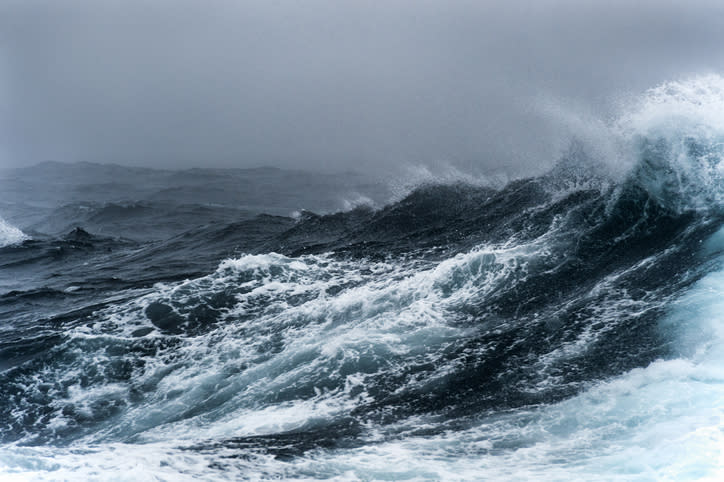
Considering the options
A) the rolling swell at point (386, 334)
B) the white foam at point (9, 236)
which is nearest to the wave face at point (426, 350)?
the rolling swell at point (386, 334)

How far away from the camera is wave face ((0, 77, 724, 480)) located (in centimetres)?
759

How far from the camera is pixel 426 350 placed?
36.6ft

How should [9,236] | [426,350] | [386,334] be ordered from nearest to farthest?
1. [426,350]
2. [386,334]
3. [9,236]

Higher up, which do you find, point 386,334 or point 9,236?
point 9,236

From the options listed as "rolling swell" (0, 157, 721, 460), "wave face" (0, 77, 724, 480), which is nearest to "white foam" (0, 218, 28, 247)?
"wave face" (0, 77, 724, 480)

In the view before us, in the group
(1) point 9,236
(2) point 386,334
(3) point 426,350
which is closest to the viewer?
(3) point 426,350

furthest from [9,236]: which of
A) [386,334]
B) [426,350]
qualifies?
[426,350]

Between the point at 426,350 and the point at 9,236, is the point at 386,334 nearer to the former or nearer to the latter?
the point at 426,350

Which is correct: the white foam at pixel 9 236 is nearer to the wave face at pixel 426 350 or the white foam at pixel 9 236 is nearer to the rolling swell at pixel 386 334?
the wave face at pixel 426 350

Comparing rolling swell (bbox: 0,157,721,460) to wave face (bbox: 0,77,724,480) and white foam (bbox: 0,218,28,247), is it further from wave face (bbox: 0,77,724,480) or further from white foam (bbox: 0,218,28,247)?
white foam (bbox: 0,218,28,247)

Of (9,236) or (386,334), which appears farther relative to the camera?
(9,236)

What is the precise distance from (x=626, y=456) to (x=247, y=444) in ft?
17.4

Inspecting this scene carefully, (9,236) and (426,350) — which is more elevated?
(9,236)

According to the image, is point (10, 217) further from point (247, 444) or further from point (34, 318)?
point (247, 444)
